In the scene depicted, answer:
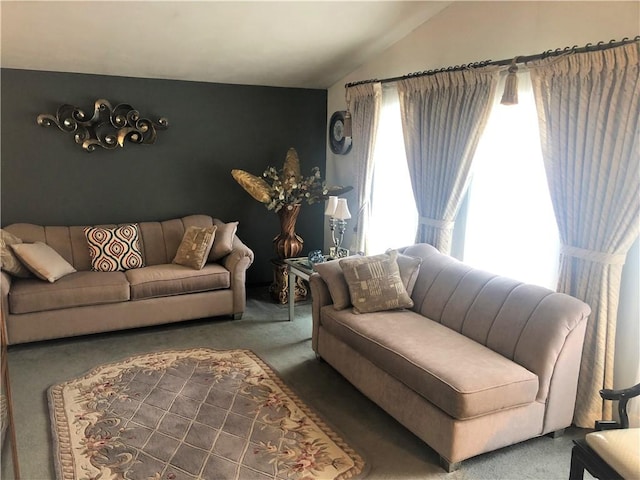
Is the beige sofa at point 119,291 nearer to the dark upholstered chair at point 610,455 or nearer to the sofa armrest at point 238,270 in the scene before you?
the sofa armrest at point 238,270

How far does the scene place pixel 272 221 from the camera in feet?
18.3

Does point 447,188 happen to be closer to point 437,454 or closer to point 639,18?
point 639,18

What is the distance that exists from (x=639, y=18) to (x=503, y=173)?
3.86ft

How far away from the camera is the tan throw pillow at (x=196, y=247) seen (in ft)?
14.5

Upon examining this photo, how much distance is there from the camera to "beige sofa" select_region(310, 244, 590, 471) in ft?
8.16

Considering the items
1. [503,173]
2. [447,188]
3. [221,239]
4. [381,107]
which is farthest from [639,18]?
[221,239]

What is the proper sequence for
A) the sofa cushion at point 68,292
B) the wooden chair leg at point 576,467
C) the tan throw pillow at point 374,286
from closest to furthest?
the wooden chair leg at point 576,467 < the tan throw pillow at point 374,286 < the sofa cushion at point 68,292

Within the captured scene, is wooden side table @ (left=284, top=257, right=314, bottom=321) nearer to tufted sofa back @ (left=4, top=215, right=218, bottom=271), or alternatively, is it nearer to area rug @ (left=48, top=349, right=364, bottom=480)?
area rug @ (left=48, top=349, right=364, bottom=480)

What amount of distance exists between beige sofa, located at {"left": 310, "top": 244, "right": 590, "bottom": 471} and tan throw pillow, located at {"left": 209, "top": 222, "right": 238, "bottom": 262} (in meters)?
1.59

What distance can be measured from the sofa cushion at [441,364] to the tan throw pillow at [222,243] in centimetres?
162

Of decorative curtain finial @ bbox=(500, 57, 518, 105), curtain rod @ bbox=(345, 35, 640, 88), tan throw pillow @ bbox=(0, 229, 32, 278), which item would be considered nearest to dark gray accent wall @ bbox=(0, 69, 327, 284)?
tan throw pillow @ bbox=(0, 229, 32, 278)

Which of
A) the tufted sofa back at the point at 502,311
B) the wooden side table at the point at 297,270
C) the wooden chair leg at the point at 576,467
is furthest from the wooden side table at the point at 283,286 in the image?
the wooden chair leg at the point at 576,467

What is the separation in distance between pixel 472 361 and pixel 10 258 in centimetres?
334

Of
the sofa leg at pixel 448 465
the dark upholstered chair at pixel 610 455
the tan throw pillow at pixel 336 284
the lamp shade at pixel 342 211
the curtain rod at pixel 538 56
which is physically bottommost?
the sofa leg at pixel 448 465
